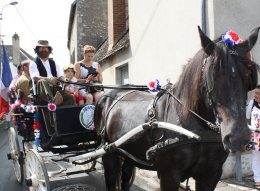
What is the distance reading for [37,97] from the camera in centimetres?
536

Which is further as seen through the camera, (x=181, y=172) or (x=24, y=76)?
(x=24, y=76)

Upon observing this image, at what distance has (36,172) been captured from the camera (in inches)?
200

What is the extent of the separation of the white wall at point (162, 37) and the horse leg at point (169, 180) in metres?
3.54

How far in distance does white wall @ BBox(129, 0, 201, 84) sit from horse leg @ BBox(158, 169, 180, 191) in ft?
11.6

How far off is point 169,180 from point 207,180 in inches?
16.6

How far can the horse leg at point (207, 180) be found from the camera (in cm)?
350

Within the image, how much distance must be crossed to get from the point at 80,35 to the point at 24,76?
17416 millimetres

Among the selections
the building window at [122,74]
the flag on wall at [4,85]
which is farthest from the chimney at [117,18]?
the flag on wall at [4,85]

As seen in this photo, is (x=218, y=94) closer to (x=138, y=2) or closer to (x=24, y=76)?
(x=24, y=76)

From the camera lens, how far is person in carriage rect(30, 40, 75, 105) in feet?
17.0

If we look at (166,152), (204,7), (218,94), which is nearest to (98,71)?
(204,7)

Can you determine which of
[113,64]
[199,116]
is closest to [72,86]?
[199,116]

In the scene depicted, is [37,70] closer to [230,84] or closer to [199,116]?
[199,116]

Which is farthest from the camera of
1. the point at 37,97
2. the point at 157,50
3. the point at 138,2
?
the point at 138,2
